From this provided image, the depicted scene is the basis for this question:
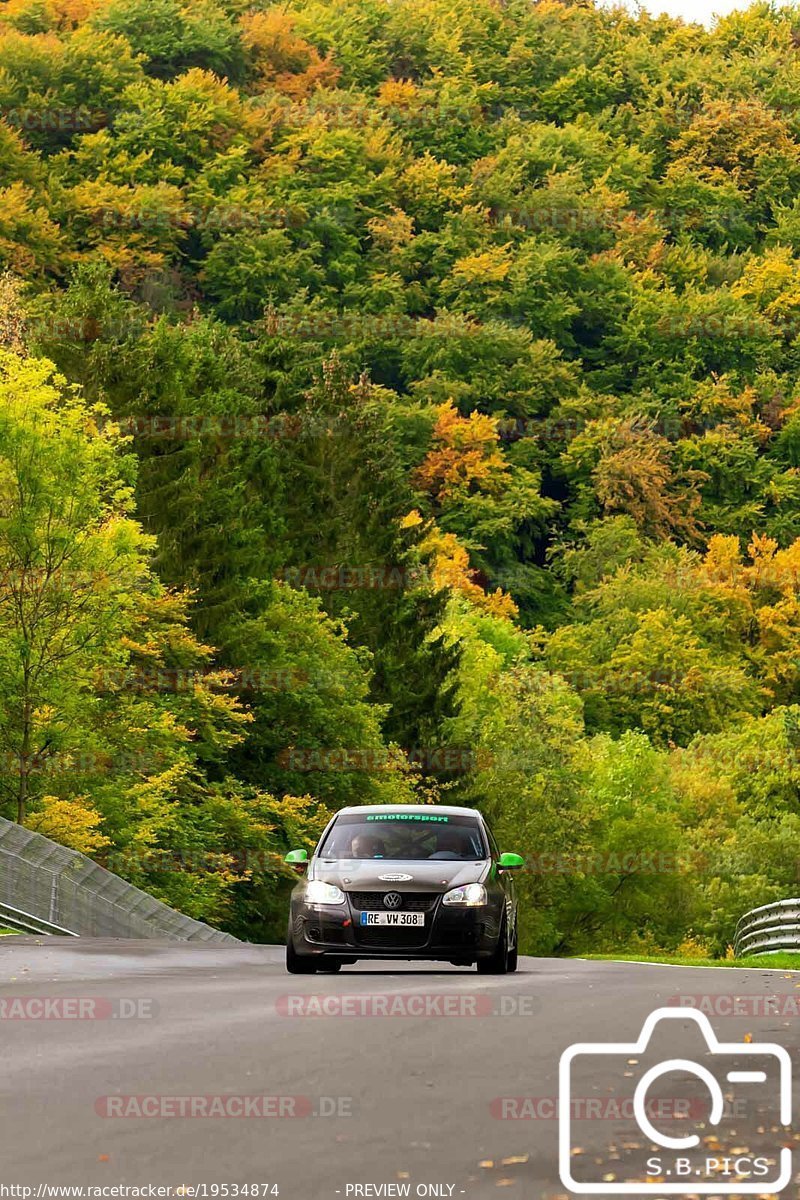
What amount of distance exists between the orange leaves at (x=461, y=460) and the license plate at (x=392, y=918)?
10056 cm

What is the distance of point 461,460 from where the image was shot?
120938mm

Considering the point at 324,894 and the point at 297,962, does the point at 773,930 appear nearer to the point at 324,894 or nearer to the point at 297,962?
the point at 297,962

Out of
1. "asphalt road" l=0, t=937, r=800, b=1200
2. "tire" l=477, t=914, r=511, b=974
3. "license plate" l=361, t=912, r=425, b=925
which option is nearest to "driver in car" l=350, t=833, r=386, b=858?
"license plate" l=361, t=912, r=425, b=925

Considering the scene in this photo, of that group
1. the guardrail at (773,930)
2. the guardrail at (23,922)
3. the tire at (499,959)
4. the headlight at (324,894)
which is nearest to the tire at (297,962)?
the headlight at (324,894)

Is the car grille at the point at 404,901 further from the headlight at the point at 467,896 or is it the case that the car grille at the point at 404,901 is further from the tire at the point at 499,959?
the tire at the point at 499,959

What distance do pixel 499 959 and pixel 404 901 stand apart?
53.9 inches

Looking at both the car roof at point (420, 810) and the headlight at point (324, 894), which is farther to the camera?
the car roof at point (420, 810)

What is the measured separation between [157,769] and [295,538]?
2465cm

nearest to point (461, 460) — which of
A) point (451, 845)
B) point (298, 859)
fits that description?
point (451, 845)

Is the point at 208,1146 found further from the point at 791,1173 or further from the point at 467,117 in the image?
the point at 467,117

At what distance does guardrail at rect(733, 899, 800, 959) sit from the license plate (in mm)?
14881

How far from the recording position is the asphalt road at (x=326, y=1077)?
7523 mm

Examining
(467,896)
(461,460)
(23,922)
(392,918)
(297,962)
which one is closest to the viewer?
(392,918)

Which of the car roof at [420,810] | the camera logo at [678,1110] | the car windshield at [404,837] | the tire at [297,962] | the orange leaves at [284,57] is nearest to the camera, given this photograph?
the camera logo at [678,1110]
